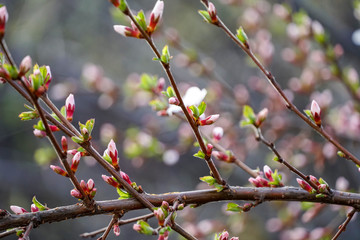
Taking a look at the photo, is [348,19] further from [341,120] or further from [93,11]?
[93,11]

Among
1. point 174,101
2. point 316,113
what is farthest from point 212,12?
point 316,113

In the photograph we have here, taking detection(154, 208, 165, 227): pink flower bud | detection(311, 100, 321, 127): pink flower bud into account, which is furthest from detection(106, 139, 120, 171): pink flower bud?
detection(311, 100, 321, 127): pink flower bud

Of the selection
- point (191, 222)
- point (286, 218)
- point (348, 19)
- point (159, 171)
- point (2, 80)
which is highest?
point (348, 19)

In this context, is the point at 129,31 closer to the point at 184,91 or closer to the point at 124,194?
the point at 124,194

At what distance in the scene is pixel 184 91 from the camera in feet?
8.44

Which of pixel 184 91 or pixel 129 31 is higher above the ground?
pixel 129 31

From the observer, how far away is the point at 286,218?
207 centimetres

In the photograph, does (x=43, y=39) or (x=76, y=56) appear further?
(x=76, y=56)

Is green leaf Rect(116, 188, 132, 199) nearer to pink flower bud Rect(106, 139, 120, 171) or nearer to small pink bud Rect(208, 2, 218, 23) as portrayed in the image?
pink flower bud Rect(106, 139, 120, 171)

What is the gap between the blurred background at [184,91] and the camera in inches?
87.1

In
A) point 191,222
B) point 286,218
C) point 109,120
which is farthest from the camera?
point 109,120

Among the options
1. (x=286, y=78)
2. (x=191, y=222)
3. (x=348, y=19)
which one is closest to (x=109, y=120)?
(x=286, y=78)

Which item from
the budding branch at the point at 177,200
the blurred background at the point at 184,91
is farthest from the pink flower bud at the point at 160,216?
the blurred background at the point at 184,91

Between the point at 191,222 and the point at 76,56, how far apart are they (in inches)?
163
